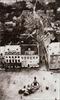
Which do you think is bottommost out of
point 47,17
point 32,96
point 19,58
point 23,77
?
point 32,96

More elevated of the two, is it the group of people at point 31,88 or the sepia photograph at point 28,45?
the sepia photograph at point 28,45

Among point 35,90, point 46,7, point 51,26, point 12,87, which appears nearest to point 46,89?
point 35,90

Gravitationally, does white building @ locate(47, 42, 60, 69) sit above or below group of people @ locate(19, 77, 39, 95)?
above

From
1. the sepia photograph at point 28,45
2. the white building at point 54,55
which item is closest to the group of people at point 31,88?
the sepia photograph at point 28,45

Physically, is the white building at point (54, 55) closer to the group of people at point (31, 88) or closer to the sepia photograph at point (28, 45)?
the sepia photograph at point (28, 45)

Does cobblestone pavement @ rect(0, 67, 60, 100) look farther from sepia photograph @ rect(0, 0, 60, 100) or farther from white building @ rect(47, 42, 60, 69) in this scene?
white building @ rect(47, 42, 60, 69)

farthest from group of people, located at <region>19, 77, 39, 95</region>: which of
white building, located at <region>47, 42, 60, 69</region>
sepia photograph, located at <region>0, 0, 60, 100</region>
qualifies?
white building, located at <region>47, 42, 60, 69</region>

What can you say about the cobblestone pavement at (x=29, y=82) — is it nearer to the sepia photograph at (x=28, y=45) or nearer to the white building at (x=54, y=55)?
the sepia photograph at (x=28, y=45)

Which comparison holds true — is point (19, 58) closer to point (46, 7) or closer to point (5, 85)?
point (5, 85)
